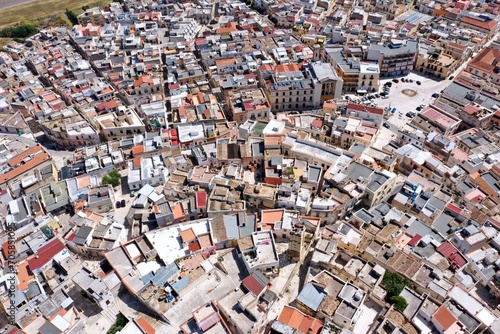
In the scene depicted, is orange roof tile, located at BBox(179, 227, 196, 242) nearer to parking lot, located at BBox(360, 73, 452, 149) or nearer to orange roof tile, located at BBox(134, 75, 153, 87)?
parking lot, located at BBox(360, 73, 452, 149)

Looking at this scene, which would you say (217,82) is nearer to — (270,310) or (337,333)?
(270,310)

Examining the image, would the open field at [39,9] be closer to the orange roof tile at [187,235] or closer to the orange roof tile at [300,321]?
the orange roof tile at [187,235]

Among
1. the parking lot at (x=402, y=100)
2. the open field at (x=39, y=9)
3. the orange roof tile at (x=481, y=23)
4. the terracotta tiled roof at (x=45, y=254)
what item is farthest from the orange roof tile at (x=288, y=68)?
the open field at (x=39, y=9)

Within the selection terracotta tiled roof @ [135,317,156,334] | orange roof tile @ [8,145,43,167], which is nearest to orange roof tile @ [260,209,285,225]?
terracotta tiled roof @ [135,317,156,334]

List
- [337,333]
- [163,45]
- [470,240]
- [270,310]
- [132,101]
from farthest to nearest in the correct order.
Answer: [163,45] < [132,101] < [470,240] < [270,310] < [337,333]

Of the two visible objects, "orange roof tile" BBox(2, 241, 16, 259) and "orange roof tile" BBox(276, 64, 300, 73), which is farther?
"orange roof tile" BBox(276, 64, 300, 73)

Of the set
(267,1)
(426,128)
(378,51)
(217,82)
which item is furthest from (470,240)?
(267,1)
